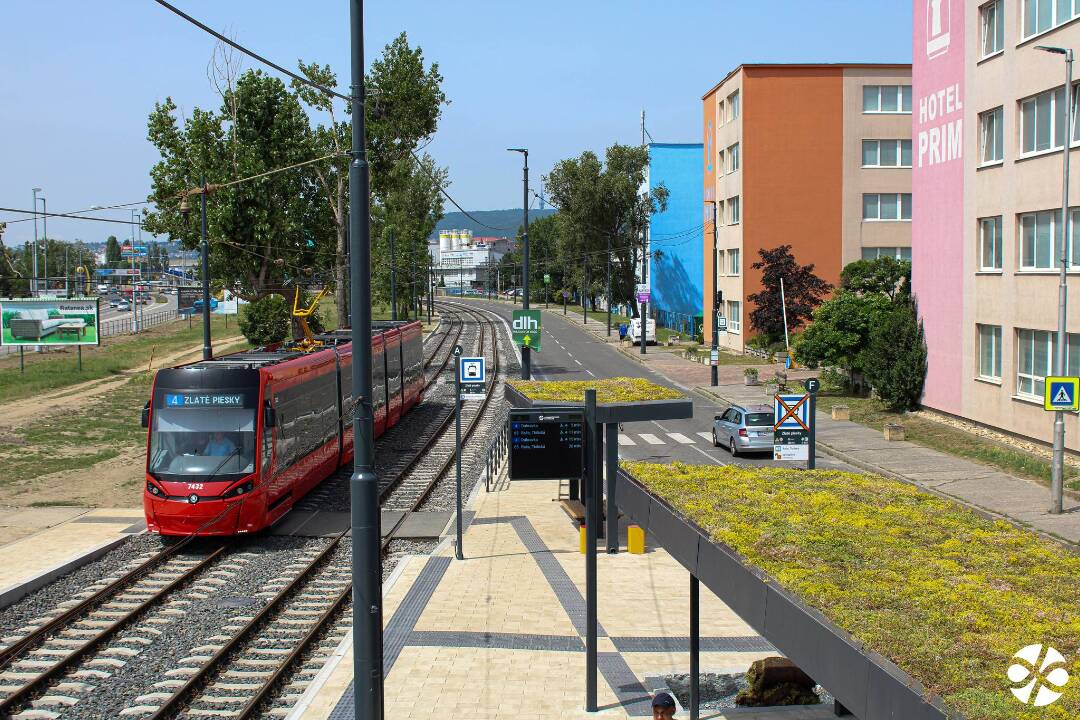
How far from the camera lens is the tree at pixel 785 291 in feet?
172

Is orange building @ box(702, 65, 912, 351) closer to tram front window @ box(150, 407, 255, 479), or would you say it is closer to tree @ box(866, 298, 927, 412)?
tree @ box(866, 298, 927, 412)

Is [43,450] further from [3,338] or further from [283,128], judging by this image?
[3,338]

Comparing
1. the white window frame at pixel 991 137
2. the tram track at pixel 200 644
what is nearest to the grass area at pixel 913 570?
the tram track at pixel 200 644

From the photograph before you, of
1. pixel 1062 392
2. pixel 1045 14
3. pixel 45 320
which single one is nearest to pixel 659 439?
pixel 1062 392

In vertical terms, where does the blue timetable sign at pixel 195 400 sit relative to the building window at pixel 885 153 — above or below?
below

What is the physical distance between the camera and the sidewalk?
21.9m

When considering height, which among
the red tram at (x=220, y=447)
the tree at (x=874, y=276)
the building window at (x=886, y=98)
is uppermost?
the building window at (x=886, y=98)

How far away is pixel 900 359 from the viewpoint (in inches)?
1441

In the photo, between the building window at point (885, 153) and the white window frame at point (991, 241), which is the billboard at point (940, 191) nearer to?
the white window frame at point (991, 241)

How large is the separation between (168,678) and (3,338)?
4605 cm

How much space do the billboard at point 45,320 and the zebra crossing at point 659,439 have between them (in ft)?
101

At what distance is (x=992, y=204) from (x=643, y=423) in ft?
47.9

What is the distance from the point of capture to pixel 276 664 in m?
13.2

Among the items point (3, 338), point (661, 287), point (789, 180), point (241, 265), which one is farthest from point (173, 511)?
point (661, 287)
